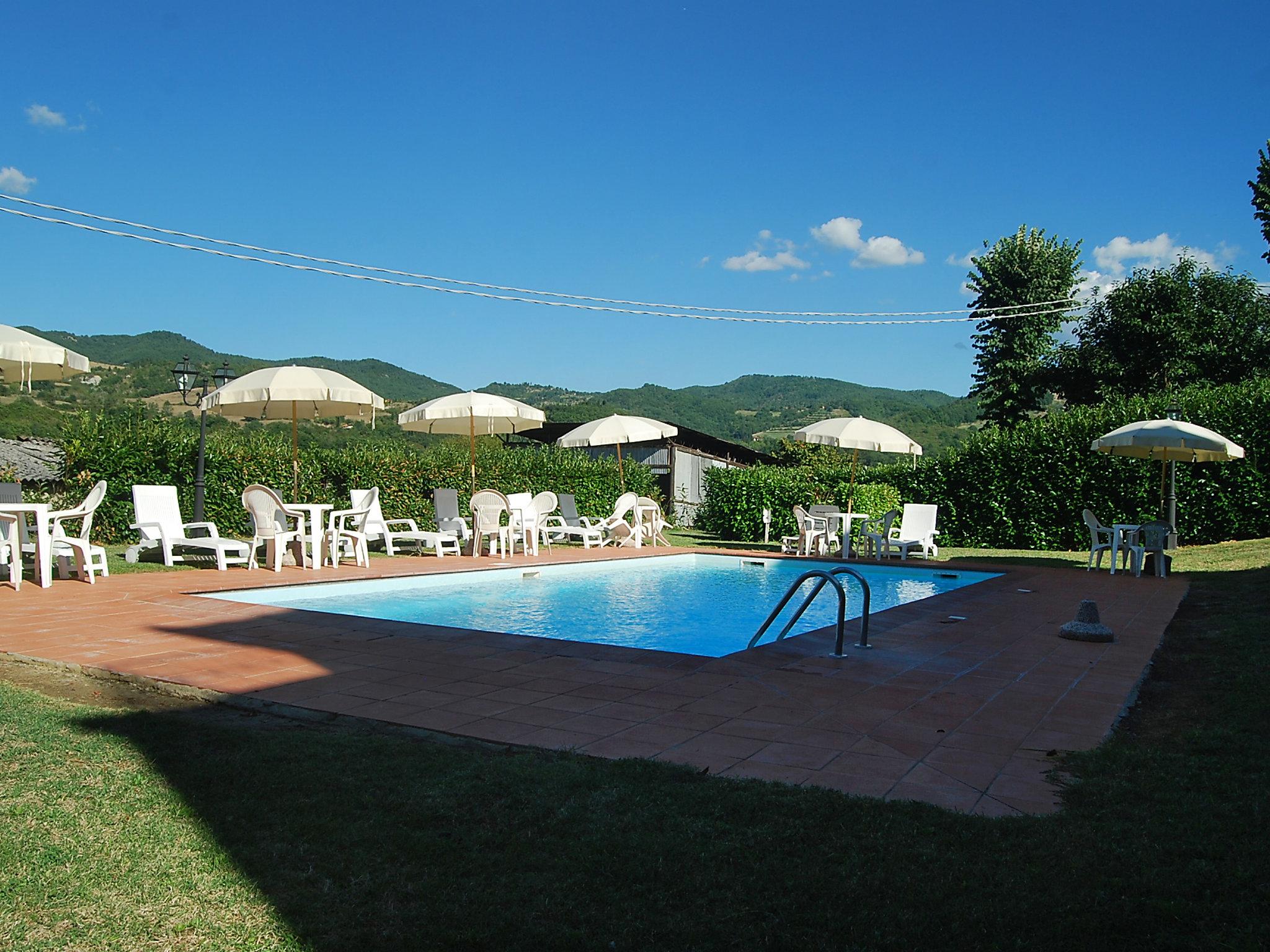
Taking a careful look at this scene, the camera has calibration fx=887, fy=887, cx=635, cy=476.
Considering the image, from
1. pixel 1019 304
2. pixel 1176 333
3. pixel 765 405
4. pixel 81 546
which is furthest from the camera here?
pixel 765 405

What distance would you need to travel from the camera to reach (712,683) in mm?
4836

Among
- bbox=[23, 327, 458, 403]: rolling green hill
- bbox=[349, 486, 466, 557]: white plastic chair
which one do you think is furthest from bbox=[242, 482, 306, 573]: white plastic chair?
bbox=[23, 327, 458, 403]: rolling green hill

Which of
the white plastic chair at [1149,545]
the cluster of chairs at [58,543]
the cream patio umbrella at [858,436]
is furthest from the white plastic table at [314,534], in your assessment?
the white plastic chair at [1149,545]

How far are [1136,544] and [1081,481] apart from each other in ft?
14.4

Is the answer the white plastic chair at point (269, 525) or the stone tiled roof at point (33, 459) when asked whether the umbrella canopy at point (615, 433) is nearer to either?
the white plastic chair at point (269, 525)

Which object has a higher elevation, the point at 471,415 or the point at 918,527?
the point at 471,415

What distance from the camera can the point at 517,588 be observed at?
35.6 ft

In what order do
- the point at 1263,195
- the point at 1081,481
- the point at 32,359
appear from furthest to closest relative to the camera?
the point at 1263,195, the point at 1081,481, the point at 32,359

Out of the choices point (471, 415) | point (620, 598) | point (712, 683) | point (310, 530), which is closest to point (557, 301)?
point (471, 415)

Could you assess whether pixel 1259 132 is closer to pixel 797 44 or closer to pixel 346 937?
pixel 797 44

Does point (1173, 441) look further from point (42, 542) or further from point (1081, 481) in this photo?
point (42, 542)

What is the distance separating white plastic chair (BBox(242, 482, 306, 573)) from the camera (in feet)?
Answer: 34.8

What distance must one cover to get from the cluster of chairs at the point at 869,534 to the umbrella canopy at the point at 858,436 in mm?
977

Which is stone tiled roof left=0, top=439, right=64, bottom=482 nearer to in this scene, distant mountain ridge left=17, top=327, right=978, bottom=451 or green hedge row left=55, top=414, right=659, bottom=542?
green hedge row left=55, top=414, right=659, bottom=542
